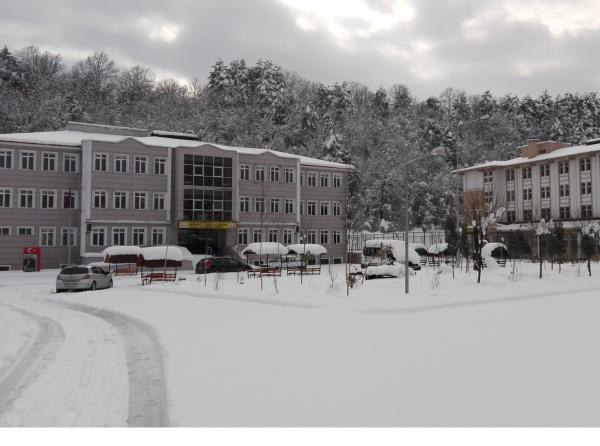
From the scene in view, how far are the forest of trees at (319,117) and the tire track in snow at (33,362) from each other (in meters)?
52.4

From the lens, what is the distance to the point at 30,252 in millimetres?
41906

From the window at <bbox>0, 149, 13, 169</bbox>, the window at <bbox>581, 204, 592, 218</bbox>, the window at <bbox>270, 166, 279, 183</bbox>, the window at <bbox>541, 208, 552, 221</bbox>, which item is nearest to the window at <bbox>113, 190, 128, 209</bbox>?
the window at <bbox>0, 149, 13, 169</bbox>

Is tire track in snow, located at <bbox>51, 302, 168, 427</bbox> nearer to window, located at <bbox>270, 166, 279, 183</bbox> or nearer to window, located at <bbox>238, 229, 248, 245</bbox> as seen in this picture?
window, located at <bbox>238, 229, 248, 245</bbox>

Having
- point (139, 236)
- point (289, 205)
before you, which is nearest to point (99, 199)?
point (139, 236)

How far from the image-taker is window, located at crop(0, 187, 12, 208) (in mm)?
43938

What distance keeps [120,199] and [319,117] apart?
43144mm

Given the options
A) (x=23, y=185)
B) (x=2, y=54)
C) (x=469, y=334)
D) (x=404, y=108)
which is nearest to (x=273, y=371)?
(x=469, y=334)

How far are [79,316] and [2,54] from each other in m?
74.4

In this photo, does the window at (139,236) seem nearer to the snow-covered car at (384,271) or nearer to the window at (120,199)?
the window at (120,199)

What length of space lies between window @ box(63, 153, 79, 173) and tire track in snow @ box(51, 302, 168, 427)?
33027mm

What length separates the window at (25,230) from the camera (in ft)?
145

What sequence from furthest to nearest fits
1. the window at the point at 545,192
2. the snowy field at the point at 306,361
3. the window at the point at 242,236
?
the window at the point at 545,192 → the window at the point at 242,236 → the snowy field at the point at 306,361

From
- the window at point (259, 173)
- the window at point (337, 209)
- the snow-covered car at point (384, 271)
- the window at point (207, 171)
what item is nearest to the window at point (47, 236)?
the window at point (207, 171)

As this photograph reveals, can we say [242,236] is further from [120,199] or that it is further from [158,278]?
[158,278]
